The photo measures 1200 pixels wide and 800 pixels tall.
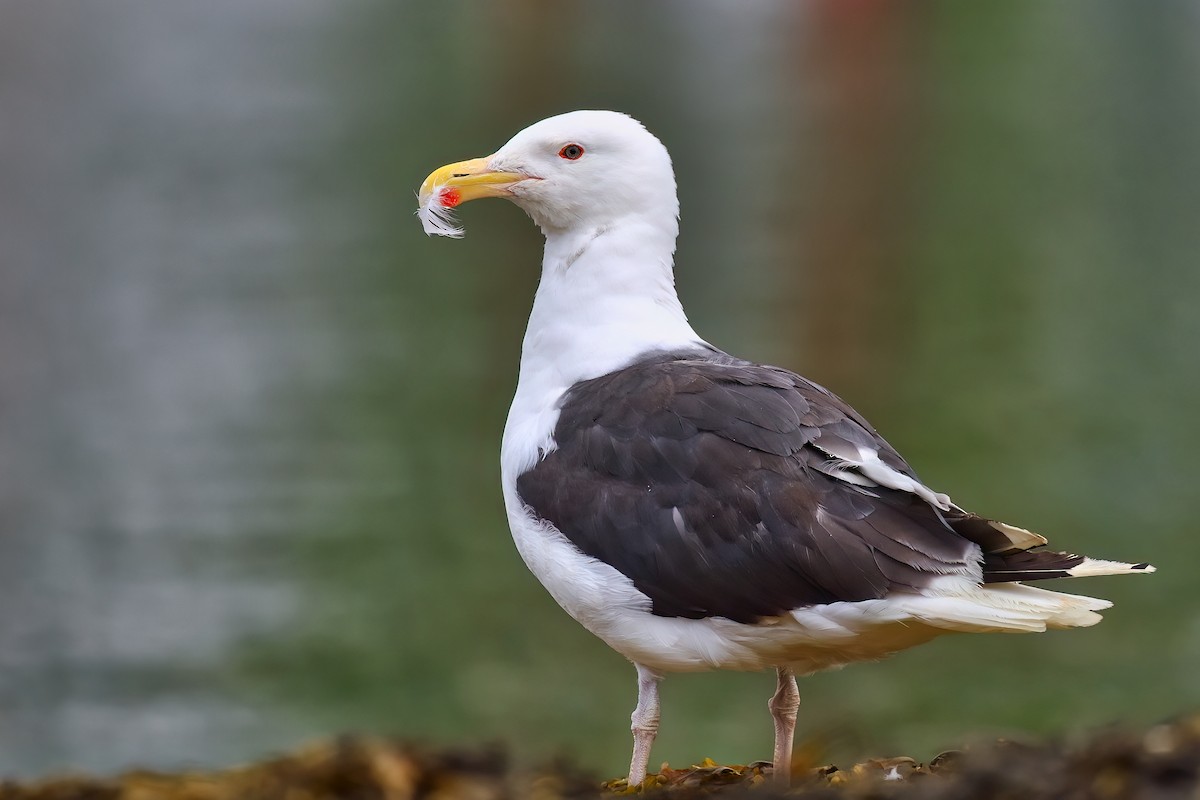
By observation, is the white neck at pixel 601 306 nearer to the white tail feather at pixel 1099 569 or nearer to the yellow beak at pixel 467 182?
the yellow beak at pixel 467 182

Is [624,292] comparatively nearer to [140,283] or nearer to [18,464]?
[18,464]

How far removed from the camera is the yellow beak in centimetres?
695

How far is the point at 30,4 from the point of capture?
3703cm

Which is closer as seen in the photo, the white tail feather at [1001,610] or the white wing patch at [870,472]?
the white tail feather at [1001,610]

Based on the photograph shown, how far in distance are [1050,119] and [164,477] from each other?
1685 cm

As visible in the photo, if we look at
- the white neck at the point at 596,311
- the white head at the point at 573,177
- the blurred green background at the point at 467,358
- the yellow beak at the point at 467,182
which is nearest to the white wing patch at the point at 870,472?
the blurred green background at the point at 467,358

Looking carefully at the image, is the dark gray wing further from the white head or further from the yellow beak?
the yellow beak

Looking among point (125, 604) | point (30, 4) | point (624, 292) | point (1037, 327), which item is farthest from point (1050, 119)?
point (30, 4)

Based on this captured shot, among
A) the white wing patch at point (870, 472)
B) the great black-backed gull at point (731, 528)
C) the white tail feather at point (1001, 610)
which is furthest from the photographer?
the white wing patch at point (870, 472)

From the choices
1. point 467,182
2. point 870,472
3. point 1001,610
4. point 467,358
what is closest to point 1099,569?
point 1001,610

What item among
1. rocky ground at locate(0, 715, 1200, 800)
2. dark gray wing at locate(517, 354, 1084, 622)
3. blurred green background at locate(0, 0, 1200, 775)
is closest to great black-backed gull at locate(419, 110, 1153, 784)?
dark gray wing at locate(517, 354, 1084, 622)

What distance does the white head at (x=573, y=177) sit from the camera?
6.94 meters

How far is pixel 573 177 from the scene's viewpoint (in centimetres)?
692

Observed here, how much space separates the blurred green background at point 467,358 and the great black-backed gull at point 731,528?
0.68 m
